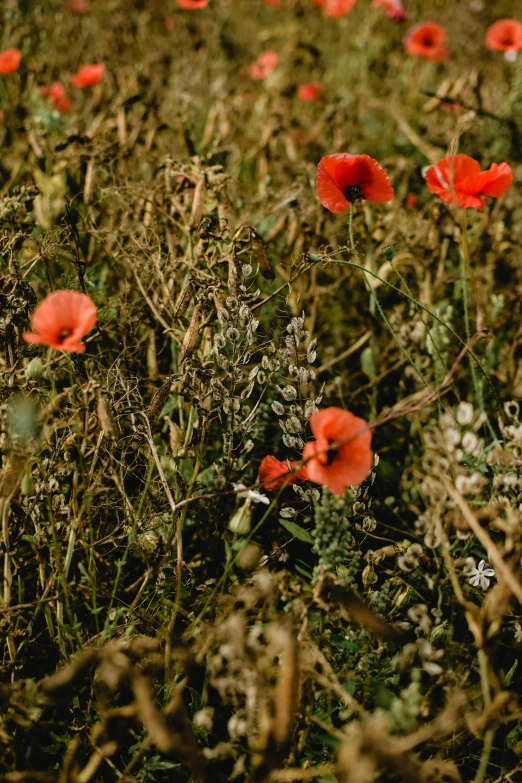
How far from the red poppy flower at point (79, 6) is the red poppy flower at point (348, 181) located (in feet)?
9.05

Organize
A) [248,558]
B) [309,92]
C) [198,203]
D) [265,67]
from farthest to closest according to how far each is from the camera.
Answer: [265,67], [309,92], [198,203], [248,558]

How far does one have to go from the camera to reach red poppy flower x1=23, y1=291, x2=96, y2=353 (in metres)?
0.76

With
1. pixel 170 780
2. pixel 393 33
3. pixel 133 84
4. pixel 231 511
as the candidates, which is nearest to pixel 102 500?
pixel 231 511

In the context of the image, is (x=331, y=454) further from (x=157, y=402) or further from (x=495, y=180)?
(x=495, y=180)

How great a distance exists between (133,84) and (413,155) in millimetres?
1008

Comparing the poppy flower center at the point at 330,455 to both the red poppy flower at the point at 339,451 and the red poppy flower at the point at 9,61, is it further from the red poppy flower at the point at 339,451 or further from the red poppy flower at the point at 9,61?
the red poppy flower at the point at 9,61

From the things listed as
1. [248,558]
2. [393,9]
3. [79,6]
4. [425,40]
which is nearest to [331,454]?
[248,558]

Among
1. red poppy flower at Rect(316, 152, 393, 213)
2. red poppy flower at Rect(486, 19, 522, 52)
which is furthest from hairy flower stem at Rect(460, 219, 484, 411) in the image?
red poppy flower at Rect(486, 19, 522, 52)

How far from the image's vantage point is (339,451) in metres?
0.77

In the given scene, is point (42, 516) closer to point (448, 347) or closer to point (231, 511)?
point (231, 511)

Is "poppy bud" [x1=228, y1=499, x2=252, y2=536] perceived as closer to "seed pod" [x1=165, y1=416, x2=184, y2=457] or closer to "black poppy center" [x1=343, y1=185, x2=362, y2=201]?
"seed pod" [x1=165, y1=416, x2=184, y2=457]

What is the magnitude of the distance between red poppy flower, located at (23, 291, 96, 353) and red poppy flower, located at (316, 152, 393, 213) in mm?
381

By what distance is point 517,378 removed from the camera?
1.38 metres

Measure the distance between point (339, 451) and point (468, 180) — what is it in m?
0.53
